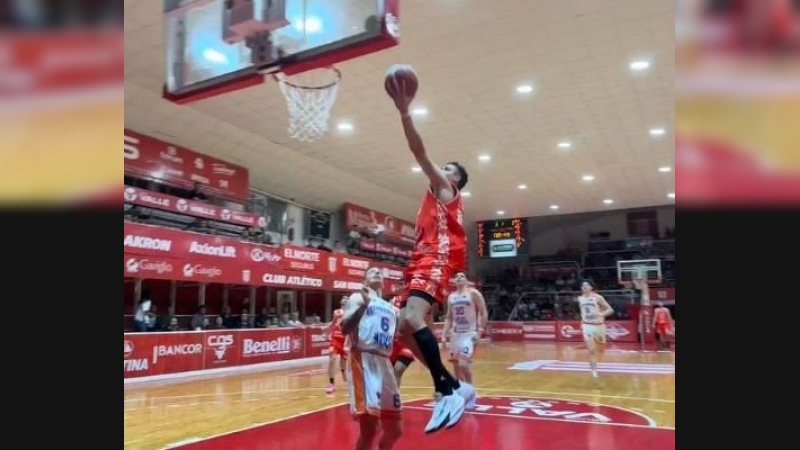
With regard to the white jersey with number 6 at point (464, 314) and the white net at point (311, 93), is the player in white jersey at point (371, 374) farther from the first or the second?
the white net at point (311, 93)

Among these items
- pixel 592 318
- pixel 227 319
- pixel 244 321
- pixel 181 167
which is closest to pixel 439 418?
pixel 592 318

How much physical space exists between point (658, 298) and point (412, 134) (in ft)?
77.2

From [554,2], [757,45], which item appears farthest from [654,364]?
[757,45]

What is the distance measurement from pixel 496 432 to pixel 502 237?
63.1 feet

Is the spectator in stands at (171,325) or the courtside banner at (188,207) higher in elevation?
the courtside banner at (188,207)

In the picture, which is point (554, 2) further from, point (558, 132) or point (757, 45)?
point (757, 45)

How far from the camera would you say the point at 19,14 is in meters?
1.09

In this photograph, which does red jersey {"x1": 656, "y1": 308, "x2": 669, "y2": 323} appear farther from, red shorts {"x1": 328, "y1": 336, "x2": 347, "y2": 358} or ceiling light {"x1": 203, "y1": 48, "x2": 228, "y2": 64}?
ceiling light {"x1": 203, "y1": 48, "x2": 228, "y2": 64}

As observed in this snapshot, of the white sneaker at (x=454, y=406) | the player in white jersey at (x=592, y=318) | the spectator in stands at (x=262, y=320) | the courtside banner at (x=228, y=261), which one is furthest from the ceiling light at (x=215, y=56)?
the spectator in stands at (x=262, y=320)

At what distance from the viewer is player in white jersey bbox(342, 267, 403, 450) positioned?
407cm

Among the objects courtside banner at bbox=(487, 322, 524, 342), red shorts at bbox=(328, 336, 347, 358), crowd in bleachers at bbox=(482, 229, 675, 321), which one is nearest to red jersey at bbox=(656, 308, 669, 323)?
crowd in bleachers at bbox=(482, 229, 675, 321)

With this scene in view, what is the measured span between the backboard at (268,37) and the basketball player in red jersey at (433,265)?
2865mm

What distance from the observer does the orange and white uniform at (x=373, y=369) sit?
4062 millimetres

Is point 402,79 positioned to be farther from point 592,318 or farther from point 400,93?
point 592,318
